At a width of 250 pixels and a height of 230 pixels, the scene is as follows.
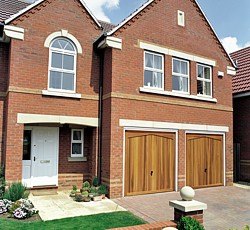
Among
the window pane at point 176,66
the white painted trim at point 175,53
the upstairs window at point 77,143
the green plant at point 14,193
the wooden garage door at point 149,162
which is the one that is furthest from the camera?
the window pane at point 176,66

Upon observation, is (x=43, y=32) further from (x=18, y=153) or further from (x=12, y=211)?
(x=12, y=211)

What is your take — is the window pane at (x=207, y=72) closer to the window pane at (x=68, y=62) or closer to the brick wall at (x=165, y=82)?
the brick wall at (x=165, y=82)

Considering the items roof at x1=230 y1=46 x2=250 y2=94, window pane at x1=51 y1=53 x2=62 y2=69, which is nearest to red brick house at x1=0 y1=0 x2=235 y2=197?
window pane at x1=51 y1=53 x2=62 y2=69

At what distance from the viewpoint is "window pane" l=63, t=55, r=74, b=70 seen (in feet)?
35.6

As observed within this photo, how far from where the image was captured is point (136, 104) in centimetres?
1090

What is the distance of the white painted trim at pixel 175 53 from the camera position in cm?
1141

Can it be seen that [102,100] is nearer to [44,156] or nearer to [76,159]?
[76,159]

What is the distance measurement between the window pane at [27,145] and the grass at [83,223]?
12.4ft

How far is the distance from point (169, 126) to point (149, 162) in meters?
1.81

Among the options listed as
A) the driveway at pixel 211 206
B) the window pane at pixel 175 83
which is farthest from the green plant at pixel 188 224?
the window pane at pixel 175 83

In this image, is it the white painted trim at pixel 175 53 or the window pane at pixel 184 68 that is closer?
the white painted trim at pixel 175 53

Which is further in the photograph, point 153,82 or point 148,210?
point 153,82

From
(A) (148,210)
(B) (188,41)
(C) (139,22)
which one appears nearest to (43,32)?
(C) (139,22)

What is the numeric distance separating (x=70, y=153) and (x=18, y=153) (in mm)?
2199
